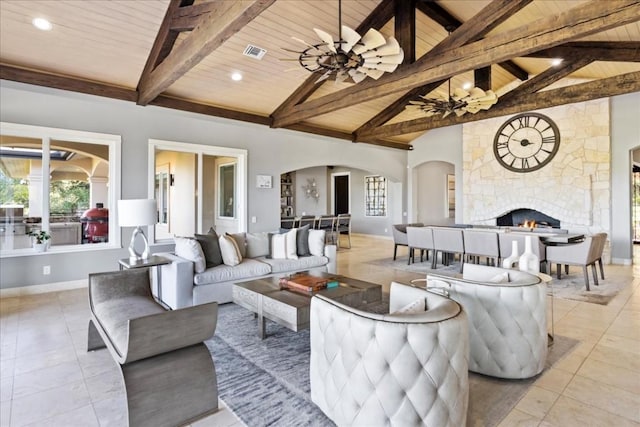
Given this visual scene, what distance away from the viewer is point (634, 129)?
262 inches

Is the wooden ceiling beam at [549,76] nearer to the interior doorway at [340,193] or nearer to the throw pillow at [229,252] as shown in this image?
the throw pillow at [229,252]

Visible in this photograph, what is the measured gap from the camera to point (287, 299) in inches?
117

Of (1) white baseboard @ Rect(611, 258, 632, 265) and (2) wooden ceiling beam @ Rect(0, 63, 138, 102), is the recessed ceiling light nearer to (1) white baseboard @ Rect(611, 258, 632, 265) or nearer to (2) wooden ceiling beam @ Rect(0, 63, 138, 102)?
(2) wooden ceiling beam @ Rect(0, 63, 138, 102)

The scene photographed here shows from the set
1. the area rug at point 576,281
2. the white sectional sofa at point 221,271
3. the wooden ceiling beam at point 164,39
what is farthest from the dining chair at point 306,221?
the wooden ceiling beam at point 164,39

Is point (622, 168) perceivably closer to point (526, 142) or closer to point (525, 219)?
point (526, 142)

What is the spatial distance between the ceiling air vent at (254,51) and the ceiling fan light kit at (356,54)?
1148 millimetres

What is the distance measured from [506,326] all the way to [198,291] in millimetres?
3087

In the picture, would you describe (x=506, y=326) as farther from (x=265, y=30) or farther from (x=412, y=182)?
(x=412, y=182)

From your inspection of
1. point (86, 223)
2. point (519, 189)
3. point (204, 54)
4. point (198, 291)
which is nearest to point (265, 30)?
point (204, 54)

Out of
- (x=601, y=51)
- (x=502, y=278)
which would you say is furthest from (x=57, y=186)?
(x=601, y=51)

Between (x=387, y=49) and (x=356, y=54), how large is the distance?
31 cm

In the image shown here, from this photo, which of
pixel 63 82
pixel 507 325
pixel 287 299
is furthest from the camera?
pixel 63 82

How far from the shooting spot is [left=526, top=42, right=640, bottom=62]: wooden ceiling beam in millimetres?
5007

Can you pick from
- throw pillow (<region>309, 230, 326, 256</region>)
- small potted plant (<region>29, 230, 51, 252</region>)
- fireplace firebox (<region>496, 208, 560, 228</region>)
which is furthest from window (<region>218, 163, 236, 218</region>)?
fireplace firebox (<region>496, 208, 560, 228</region>)
